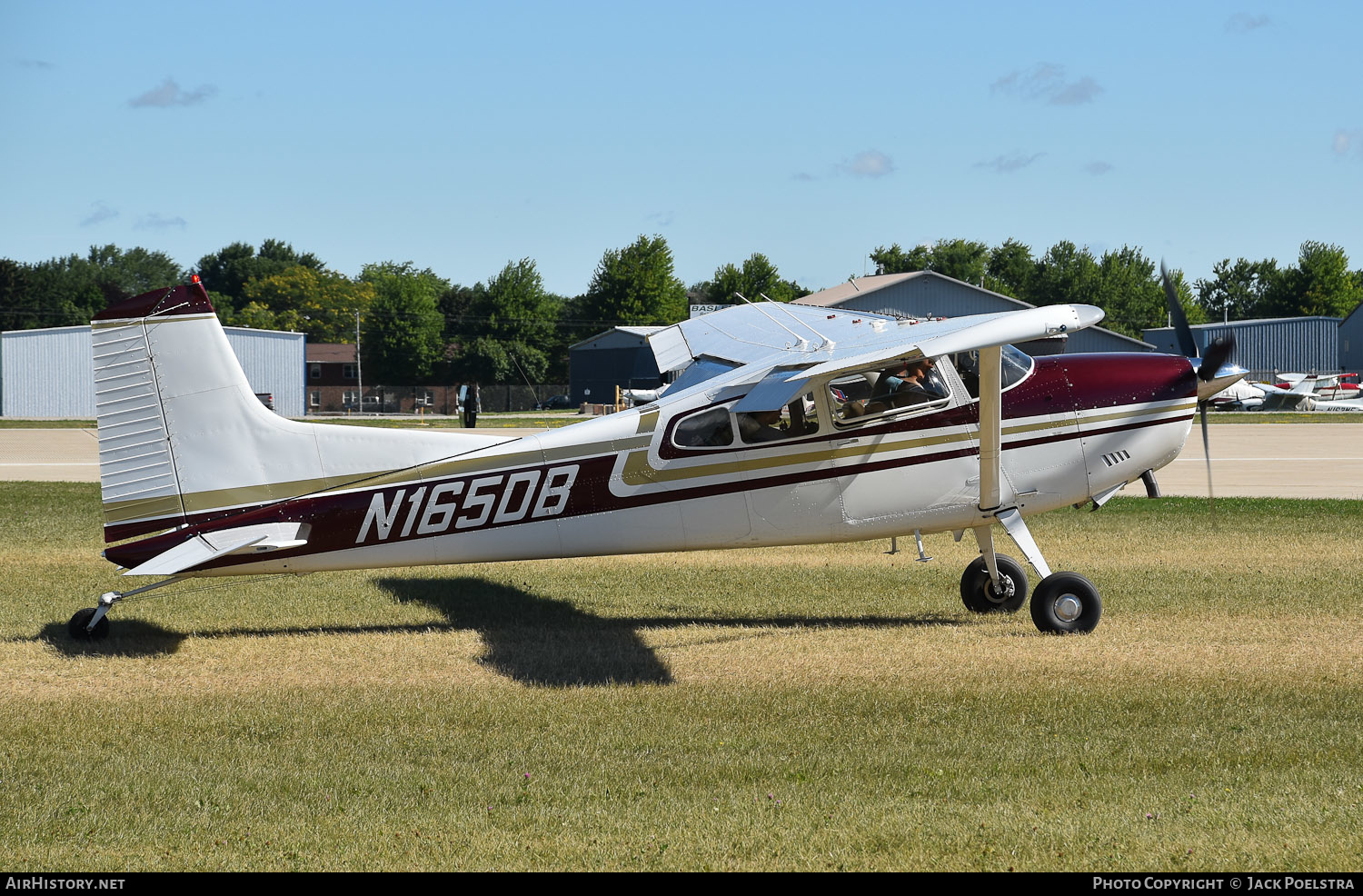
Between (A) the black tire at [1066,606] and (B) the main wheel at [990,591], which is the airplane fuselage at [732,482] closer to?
(A) the black tire at [1066,606]

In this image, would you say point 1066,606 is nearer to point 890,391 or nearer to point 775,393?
point 890,391

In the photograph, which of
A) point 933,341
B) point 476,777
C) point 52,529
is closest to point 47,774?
point 476,777

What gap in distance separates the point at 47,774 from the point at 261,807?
1.50 m

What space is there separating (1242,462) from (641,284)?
82725 millimetres

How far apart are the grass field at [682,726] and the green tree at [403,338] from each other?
9559 cm

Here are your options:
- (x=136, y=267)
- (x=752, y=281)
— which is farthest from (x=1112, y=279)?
(x=136, y=267)

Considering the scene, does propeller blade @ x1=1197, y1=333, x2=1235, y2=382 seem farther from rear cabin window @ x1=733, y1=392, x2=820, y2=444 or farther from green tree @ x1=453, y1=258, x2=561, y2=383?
green tree @ x1=453, y1=258, x2=561, y2=383

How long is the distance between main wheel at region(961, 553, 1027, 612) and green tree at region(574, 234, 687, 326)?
95.9 metres

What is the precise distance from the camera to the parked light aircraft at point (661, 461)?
30.3 feet

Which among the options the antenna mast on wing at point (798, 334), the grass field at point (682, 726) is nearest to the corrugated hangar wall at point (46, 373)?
the grass field at point (682, 726)

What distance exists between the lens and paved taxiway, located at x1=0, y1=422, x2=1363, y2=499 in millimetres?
22562

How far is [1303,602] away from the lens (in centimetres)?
1115

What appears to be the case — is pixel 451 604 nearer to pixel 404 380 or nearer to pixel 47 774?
pixel 47 774
